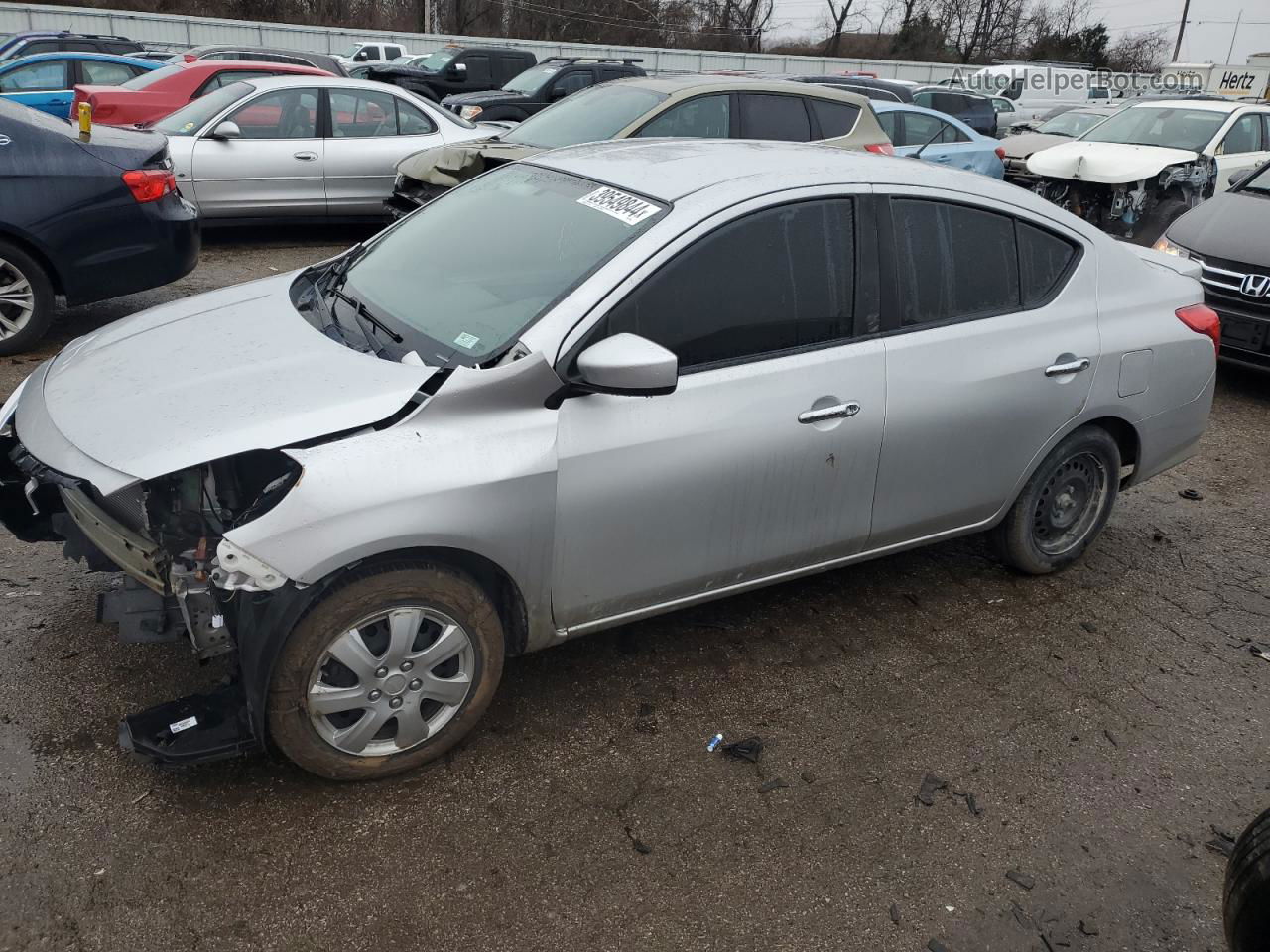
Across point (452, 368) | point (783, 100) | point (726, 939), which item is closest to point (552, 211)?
point (452, 368)

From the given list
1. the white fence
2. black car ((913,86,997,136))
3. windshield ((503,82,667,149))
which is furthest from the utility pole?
windshield ((503,82,667,149))

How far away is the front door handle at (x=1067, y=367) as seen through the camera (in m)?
4.02

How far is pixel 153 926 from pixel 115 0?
146 ft

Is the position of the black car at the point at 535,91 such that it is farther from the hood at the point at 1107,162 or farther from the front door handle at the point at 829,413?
the front door handle at the point at 829,413

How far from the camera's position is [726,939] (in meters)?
2.63

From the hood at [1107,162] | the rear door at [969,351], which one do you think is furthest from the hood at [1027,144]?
the rear door at [969,351]

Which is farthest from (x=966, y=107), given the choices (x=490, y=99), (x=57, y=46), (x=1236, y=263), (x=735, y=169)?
(x=735, y=169)

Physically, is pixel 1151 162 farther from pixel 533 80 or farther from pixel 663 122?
pixel 533 80

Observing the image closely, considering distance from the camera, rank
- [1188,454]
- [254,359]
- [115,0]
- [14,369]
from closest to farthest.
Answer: [254,359] < [1188,454] < [14,369] < [115,0]

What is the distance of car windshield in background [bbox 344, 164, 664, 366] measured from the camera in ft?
10.7

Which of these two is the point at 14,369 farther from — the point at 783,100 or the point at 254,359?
the point at 783,100

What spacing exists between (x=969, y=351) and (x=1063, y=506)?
109 cm

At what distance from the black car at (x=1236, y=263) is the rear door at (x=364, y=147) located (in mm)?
6870

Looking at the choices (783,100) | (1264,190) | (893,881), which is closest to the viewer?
(893,881)
